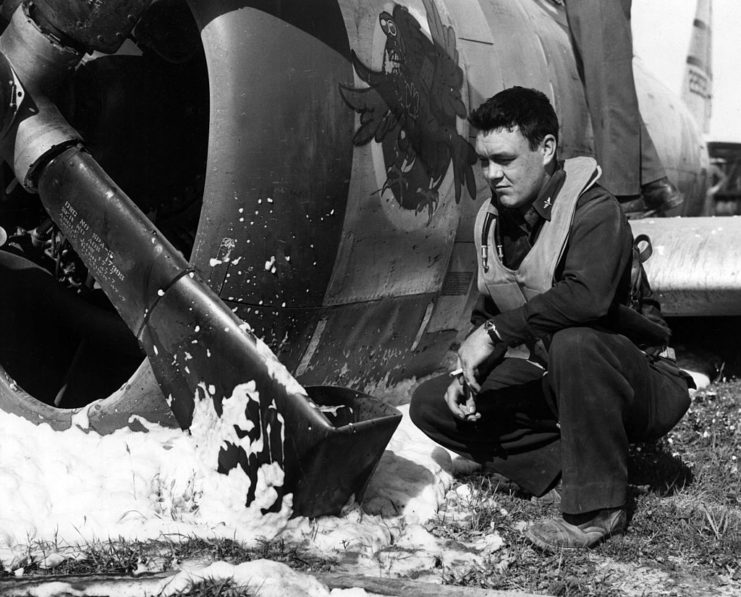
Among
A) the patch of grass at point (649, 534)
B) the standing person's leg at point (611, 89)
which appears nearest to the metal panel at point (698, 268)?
the standing person's leg at point (611, 89)

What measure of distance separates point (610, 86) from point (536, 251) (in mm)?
2602

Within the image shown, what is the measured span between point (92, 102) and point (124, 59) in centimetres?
24

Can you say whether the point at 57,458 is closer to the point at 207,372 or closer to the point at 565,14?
the point at 207,372

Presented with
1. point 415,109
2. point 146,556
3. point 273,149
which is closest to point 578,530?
point 146,556

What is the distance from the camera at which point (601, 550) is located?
2869 mm

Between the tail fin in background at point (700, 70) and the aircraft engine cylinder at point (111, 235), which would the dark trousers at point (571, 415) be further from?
the tail fin in background at point (700, 70)

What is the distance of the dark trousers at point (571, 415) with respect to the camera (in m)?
2.89

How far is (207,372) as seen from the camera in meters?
2.94

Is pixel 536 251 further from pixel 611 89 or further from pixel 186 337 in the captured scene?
pixel 611 89

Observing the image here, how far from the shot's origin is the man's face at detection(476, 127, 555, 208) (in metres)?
3.09

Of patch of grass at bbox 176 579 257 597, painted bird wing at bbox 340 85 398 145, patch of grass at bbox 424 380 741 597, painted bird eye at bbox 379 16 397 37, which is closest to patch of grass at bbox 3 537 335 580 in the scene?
patch of grass at bbox 176 579 257 597

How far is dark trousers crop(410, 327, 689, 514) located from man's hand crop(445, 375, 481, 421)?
14 cm

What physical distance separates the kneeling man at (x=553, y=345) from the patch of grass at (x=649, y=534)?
0.09 meters

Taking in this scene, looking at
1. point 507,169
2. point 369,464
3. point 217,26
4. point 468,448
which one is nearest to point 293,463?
point 369,464
